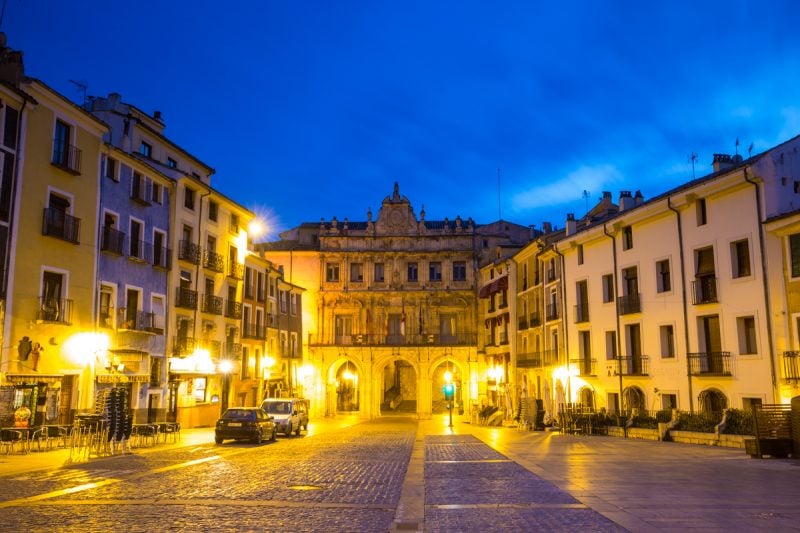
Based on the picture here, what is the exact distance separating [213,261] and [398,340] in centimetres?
2769

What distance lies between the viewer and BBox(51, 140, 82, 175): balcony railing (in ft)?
88.6

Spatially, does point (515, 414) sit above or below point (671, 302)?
below

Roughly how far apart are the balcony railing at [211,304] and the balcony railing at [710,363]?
82.5 feet

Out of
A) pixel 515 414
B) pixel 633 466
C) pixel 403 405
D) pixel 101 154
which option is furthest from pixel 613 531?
pixel 403 405

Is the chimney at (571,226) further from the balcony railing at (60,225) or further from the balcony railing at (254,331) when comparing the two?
the balcony railing at (60,225)

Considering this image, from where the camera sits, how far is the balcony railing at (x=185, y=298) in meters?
36.4

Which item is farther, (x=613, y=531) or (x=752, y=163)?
(x=752, y=163)

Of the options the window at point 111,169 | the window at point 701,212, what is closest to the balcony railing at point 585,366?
the window at point 701,212

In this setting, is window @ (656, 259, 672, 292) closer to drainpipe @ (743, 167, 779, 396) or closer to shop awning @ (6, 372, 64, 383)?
drainpipe @ (743, 167, 779, 396)

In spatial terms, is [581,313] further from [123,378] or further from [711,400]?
[123,378]

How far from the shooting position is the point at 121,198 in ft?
104

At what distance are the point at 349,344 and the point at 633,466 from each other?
155ft

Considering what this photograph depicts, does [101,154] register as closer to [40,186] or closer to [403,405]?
[40,186]

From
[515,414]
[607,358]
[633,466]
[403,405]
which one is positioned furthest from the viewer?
[403,405]
